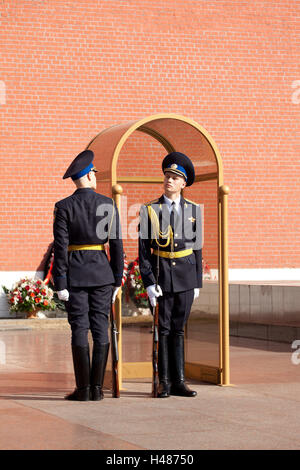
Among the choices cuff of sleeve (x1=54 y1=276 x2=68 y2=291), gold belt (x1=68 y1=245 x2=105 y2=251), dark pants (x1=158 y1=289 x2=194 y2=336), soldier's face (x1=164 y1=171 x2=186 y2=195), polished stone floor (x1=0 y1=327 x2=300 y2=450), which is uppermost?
soldier's face (x1=164 y1=171 x2=186 y2=195)

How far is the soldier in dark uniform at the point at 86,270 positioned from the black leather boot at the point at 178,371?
0.58m

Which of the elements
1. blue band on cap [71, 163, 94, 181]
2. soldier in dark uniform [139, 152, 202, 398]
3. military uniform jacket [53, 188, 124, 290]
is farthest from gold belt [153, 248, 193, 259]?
blue band on cap [71, 163, 94, 181]

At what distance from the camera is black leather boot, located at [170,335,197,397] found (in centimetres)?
723

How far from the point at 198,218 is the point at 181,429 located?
2.22 metres

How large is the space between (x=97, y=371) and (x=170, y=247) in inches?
43.9

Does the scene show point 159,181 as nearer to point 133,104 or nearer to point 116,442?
point 116,442

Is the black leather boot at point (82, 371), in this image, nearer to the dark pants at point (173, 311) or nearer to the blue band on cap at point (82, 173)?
the dark pants at point (173, 311)

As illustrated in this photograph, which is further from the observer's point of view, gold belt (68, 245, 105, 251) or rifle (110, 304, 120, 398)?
rifle (110, 304, 120, 398)

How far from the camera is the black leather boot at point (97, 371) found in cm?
698

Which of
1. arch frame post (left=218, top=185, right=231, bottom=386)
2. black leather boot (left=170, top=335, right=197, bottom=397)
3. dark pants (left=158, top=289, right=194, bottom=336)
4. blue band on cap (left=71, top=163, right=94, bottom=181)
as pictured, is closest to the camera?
blue band on cap (left=71, top=163, right=94, bottom=181)

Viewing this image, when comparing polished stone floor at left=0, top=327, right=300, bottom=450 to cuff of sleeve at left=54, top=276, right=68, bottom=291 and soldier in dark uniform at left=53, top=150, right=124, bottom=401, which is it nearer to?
soldier in dark uniform at left=53, top=150, right=124, bottom=401

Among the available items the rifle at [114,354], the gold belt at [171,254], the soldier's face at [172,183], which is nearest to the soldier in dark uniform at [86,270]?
the rifle at [114,354]

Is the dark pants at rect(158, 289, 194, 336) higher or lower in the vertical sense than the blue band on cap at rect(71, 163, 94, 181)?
lower

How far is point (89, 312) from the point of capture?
23.2 ft
